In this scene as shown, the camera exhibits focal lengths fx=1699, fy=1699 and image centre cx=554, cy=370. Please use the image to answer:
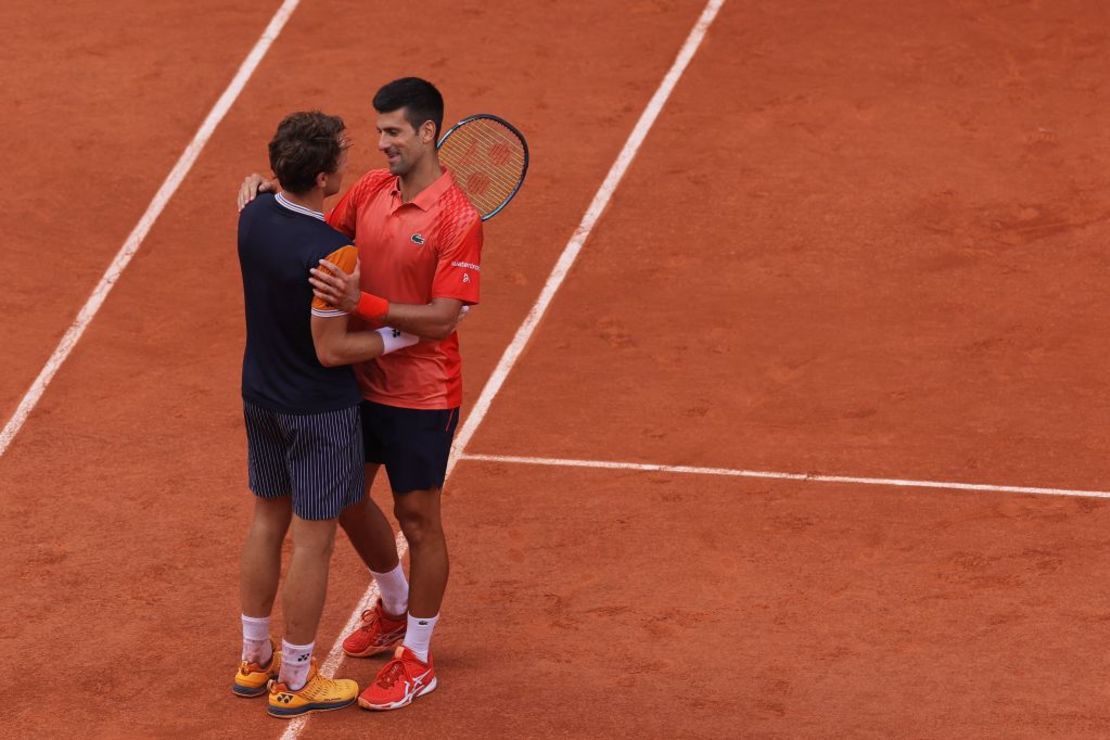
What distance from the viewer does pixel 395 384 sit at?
22.7 feet

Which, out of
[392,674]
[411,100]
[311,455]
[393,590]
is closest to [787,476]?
[393,590]

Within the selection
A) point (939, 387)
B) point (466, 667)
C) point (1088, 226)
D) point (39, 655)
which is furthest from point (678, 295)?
point (39, 655)

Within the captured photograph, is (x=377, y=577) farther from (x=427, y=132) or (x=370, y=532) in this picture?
(x=427, y=132)

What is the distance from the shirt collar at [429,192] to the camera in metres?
6.82

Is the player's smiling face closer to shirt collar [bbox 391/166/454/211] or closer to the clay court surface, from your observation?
shirt collar [bbox 391/166/454/211]

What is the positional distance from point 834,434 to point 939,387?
90 centimetres

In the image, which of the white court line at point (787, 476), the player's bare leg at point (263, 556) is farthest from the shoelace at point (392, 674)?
the white court line at point (787, 476)

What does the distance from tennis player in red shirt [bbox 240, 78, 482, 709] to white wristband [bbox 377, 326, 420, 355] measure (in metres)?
0.05

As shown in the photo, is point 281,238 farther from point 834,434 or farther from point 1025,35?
point 1025,35

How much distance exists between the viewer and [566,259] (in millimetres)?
11906

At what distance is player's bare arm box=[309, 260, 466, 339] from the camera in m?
6.32

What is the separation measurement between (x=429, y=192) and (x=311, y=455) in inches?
45.6

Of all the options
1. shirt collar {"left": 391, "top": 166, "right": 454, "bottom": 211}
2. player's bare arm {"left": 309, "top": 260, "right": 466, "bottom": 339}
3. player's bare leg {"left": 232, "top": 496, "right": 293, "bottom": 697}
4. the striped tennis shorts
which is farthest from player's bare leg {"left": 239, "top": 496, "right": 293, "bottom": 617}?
shirt collar {"left": 391, "top": 166, "right": 454, "bottom": 211}

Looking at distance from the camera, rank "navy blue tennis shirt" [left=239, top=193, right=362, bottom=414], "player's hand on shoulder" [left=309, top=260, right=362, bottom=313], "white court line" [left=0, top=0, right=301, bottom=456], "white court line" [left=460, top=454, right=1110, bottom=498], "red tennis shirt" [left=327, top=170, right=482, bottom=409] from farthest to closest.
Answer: "white court line" [left=0, top=0, right=301, bottom=456] → "white court line" [left=460, top=454, right=1110, bottom=498] → "red tennis shirt" [left=327, top=170, right=482, bottom=409] → "navy blue tennis shirt" [left=239, top=193, right=362, bottom=414] → "player's hand on shoulder" [left=309, top=260, right=362, bottom=313]
